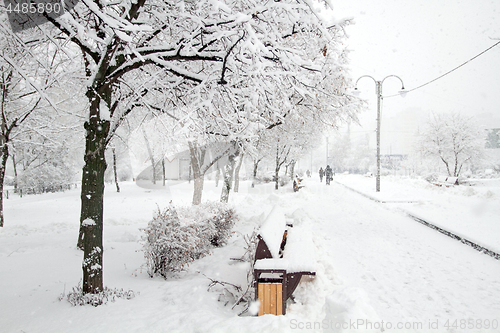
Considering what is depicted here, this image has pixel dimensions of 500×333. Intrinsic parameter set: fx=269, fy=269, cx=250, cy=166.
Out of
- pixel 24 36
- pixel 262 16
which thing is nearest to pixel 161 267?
pixel 262 16

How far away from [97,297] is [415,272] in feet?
18.3

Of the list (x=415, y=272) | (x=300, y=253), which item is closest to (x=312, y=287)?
(x=300, y=253)

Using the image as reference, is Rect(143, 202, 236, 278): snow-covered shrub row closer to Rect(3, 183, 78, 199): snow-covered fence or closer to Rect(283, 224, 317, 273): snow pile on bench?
Rect(283, 224, 317, 273): snow pile on bench

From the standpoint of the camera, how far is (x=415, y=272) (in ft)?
17.2

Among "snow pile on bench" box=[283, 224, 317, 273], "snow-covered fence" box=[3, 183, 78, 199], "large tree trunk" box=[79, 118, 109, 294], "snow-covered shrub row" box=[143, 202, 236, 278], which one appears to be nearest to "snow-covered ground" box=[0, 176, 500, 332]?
"snow-covered shrub row" box=[143, 202, 236, 278]

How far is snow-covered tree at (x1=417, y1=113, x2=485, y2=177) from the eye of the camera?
33594mm

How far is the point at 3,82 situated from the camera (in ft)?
31.0

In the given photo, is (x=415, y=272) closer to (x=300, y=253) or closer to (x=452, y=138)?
(x=300, y=253)

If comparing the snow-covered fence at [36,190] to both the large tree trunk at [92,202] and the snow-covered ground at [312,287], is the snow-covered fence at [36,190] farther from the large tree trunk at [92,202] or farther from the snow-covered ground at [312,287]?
the large tree trunk at [92,202]

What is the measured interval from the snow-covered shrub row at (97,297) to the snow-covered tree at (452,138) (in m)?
39.7

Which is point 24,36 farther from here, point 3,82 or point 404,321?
point 404,321

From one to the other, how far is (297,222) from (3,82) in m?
11.2

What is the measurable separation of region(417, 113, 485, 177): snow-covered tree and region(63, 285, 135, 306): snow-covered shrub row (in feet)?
130

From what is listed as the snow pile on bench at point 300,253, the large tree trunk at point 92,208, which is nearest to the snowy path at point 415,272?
the snow pile on bench at point 300,253
